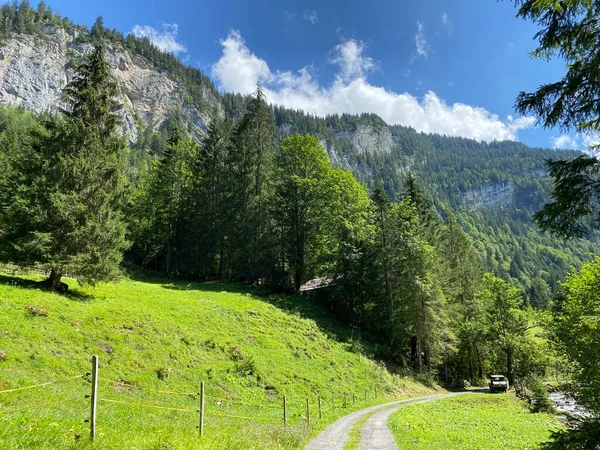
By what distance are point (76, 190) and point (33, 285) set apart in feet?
17.9

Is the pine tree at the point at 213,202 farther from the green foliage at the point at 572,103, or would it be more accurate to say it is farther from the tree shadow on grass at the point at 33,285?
the green foliage at the point at 572,103

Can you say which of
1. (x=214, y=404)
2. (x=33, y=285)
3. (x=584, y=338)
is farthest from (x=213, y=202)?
(x=584, y=338)

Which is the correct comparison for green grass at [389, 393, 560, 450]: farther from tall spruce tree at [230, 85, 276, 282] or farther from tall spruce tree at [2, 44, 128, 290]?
tall spruce tree at [230, 85, 276, 282]

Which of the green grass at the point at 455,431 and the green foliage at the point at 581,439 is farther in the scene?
the green grass at the point at 455,431

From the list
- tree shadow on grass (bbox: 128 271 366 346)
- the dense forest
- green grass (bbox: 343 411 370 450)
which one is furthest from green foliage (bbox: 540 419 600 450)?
tree shadow on grass (bbox: 128 271 366 346)

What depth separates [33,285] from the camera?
61.6ft

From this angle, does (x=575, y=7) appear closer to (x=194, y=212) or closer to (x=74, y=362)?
(x=74, y=362)

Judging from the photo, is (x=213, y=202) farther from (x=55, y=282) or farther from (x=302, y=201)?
(x=55, y=282)

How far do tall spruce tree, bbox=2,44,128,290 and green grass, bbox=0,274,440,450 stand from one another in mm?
1899

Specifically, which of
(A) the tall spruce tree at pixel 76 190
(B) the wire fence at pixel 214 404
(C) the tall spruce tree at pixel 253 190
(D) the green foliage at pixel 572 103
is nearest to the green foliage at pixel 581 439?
(D) the green foliage at pixel 572 103

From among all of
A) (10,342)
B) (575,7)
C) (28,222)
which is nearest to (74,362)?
(10,342)

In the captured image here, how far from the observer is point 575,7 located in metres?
7.84

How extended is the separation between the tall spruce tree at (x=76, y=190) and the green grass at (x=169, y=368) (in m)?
1.90

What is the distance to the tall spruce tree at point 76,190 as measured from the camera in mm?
18328
